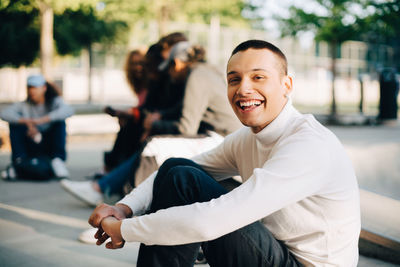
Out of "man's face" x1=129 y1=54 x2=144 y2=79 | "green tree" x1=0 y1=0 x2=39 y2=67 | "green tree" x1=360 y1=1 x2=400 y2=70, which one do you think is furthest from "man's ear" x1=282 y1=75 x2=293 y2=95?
"green tree" x1=0 y1=0 x2=39 y2=67

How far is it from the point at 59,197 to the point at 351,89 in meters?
32.8

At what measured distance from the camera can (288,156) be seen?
1.81 metres

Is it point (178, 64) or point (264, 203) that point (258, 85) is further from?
point (178, 64)

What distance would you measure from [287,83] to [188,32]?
28.9m

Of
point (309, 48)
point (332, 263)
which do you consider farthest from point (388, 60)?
point (332, 263)

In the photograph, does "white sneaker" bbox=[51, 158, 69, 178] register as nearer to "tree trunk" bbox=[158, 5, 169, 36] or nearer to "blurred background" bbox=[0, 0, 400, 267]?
"blurred background" bbox=[0, 0, 400, 267]

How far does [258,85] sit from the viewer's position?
2084 mm

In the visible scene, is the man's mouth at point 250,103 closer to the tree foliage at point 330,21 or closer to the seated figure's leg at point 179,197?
the seated figure's leg at point 179,197

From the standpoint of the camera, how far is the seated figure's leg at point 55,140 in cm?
627

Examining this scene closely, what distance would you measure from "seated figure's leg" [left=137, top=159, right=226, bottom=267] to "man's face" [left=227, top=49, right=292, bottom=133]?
34cm

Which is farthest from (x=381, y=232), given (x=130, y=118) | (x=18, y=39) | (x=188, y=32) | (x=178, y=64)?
(x=188, y=32)

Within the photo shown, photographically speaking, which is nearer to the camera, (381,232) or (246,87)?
(246,87)

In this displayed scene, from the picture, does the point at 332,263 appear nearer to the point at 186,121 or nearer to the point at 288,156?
the point at 288,156

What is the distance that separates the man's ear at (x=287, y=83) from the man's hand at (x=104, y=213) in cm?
98
